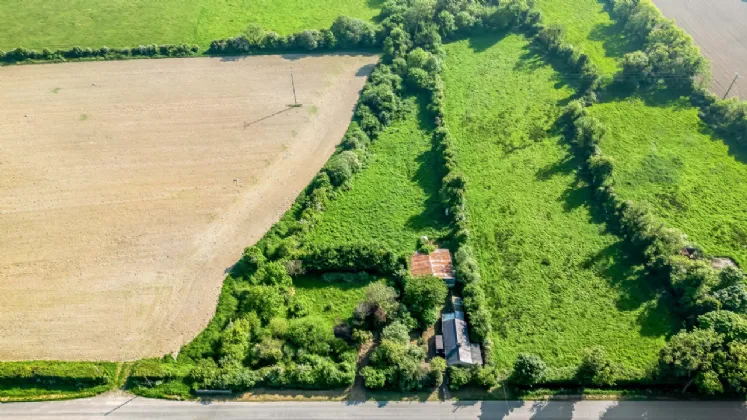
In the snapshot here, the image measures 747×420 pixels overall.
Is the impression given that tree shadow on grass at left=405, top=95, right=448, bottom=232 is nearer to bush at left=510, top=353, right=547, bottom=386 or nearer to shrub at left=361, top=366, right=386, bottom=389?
shrub at left=361, top=366, right=386, bottom=389

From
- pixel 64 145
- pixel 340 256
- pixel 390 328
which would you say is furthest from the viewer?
pixel 64 145

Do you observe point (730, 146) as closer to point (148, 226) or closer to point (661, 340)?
point (661, 340)

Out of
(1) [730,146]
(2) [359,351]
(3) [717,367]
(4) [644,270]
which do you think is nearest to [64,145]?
(2) [359,351]

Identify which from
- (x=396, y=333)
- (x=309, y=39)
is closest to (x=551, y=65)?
(x=309, y=39)

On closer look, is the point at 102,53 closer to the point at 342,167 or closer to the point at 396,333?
the point at 342,167

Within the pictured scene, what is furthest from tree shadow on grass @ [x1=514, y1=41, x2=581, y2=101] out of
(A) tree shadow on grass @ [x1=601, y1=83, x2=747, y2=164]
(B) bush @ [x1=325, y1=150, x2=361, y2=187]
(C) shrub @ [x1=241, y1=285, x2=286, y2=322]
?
(C) shrub @ [x1=241, y1=285, x2=286, y2=322]

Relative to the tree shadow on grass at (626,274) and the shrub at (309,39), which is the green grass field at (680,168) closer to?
the tree shadow on grass at (626,274)

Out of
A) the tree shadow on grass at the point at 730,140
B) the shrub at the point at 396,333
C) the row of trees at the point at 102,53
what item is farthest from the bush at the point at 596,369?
the row of trees at the point at 102,53
